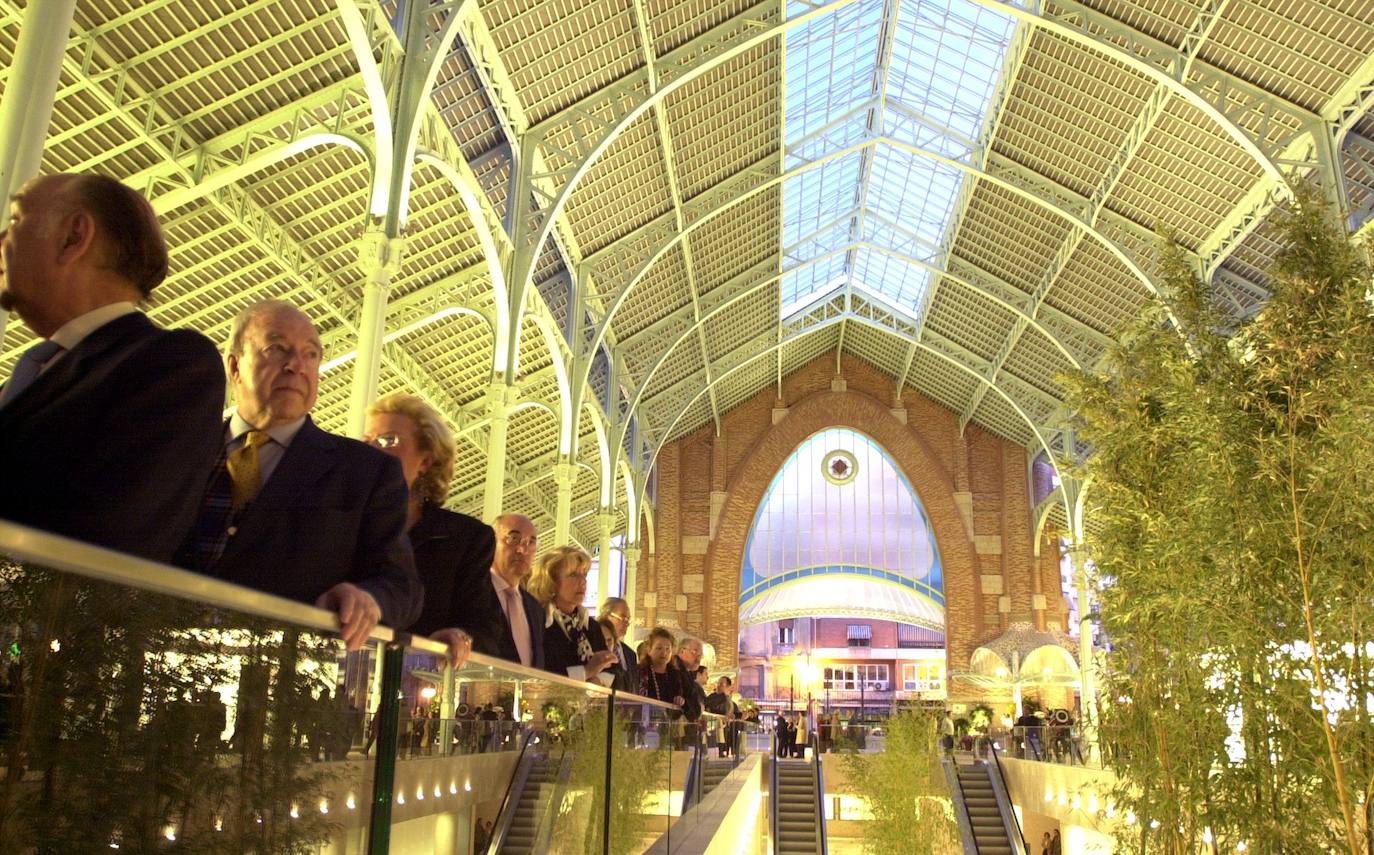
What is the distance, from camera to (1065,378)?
977 cm

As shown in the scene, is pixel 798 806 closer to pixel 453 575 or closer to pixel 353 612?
pixel 453 575

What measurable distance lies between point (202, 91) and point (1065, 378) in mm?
10710

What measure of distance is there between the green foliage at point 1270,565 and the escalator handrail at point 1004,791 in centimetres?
1306

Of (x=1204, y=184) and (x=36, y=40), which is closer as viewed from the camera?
(x=36, y=40)

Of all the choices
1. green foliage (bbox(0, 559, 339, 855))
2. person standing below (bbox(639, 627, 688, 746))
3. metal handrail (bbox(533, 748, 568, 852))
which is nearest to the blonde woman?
metal handrail (bbox(533, 748, 568, 852))

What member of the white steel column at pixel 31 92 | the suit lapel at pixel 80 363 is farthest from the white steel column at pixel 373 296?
the suit lapel at pixel 80 363

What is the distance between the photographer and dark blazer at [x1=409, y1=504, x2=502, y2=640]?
3.44 meters

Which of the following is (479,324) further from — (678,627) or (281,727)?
(281,727)

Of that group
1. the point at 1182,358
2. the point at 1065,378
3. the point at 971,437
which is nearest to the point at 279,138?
the point at 1065,378

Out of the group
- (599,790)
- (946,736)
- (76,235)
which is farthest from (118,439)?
(946,736)

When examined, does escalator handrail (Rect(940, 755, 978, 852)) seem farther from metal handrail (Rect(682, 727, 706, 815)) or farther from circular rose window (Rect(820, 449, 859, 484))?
circular rose window (Rect(820, 449, 859, 484))

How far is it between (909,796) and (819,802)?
2.85 metres

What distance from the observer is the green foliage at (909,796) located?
64.3 ft

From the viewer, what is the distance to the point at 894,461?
3844cm
